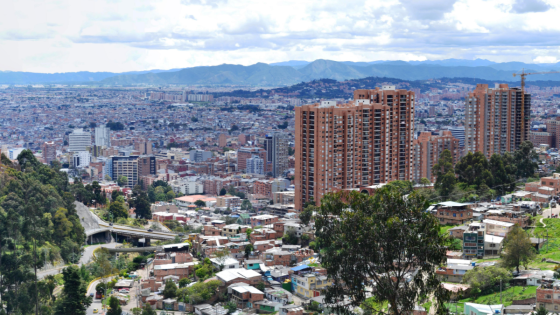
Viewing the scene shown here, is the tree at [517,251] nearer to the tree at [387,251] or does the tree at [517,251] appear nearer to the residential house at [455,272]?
the residential house at [455,272]

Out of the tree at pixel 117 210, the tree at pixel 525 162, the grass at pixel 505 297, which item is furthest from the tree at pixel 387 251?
the tree at pixel 117 210

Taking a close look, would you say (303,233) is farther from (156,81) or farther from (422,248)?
(156,81)

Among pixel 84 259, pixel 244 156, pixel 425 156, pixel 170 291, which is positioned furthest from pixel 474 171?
pixel 244 156

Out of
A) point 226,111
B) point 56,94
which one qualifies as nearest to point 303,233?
point 226,111

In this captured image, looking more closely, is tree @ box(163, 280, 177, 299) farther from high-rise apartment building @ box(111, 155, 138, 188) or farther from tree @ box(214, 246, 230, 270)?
high-rise apartment building @ box(111, 155, 138, 188)

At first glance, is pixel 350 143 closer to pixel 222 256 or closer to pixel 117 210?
pixel 222 256

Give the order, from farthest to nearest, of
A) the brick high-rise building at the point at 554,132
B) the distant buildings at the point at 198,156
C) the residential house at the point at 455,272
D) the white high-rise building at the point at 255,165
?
the distant buildings at the point at 198,156, the white high-rise building at the point at 255,165, the brick high-rise building at the point at 554,132, the residential house at the point at 455,272

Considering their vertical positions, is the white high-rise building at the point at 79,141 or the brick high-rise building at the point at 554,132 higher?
the brick high-rise building at the point at 554,132
